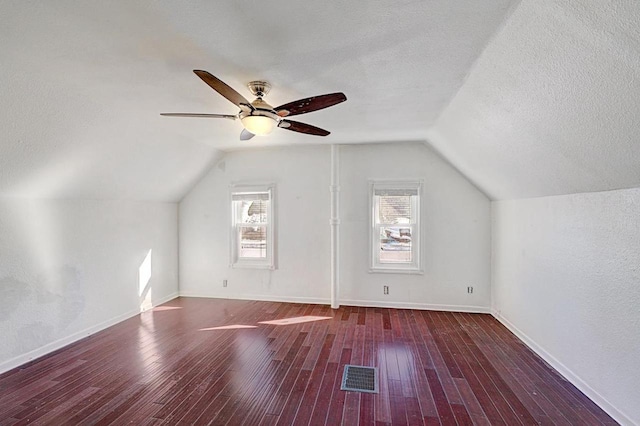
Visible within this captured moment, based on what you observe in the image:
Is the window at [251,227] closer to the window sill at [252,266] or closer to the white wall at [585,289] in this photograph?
the window sill at [252,266]

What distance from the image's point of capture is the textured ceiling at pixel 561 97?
4.34ft

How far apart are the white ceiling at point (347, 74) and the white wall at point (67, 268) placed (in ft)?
1.18

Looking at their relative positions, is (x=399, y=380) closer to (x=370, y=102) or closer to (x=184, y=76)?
(x=370, y=102)

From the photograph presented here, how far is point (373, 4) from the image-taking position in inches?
59.0

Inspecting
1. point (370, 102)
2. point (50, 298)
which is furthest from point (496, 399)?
point (50, 298)

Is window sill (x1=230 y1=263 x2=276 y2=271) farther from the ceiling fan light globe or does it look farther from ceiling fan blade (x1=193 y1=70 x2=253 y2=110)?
ceiling fan blade (x1=193 y1=70 x2=253 y2=110)

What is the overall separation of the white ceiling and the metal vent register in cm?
236

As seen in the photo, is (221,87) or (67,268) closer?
(221,87)

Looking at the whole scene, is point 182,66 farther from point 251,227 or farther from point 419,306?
point 419,306

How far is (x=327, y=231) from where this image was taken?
488cm

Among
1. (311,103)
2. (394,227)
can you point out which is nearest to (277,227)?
(394,227)

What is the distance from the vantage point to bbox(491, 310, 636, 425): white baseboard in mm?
2158

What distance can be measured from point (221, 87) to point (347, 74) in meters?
0.94

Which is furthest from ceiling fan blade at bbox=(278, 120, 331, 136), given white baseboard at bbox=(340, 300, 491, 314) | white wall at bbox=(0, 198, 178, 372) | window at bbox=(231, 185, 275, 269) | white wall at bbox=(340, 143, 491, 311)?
white baseboard at bbox=(340, 300, 491, 314)
